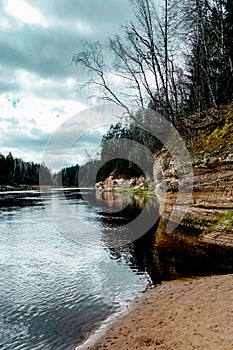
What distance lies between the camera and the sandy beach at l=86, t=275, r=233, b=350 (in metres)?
5.05

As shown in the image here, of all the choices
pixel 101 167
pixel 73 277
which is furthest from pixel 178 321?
pixel 101 167

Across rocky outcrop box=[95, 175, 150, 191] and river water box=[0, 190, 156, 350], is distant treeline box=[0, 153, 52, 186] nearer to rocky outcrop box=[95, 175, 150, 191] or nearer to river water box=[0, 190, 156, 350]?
rocky outcrop box=[95, 175, 150, 191]

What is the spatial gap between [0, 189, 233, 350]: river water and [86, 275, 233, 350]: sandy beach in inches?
27.7

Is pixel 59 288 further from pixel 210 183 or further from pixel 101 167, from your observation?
pixel 101 167

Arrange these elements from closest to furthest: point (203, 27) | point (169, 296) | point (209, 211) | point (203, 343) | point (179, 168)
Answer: point (203, 343) < point (169, 296) < point (209, 211) < point (179, 168) < point (203, 27)

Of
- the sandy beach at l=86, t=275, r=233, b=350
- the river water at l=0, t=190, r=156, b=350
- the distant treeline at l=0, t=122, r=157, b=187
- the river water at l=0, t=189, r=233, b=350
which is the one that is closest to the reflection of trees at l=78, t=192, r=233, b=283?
the river water at l=0, t=189, r=233, b=350

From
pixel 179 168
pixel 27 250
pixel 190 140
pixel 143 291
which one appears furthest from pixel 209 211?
pixel 27 250

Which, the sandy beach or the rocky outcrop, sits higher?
the rocky outcrop

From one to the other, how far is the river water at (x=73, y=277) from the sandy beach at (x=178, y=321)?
70cm

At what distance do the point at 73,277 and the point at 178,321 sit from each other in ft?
17.4

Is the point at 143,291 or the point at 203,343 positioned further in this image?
the point at 143,291

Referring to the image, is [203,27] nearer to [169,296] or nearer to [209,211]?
[209,211]

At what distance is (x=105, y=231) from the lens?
19.6m

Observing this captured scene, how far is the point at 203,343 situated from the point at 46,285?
243 inches
